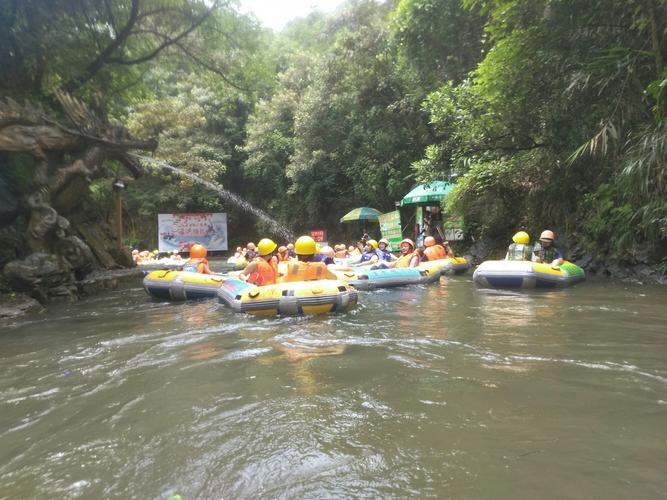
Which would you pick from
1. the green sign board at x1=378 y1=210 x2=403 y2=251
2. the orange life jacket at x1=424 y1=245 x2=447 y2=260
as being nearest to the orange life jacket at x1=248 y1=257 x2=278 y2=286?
the orange life jacket at x1=424 y1=245 x2=447 y2=260

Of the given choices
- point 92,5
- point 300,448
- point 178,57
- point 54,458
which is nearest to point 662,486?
point 300,448

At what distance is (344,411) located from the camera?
11.2 feet

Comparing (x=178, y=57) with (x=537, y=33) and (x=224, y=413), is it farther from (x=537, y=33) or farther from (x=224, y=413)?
(x=224, y=413)

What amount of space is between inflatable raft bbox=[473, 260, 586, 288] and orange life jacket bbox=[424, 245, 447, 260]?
3.30 m

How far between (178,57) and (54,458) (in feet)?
39.5

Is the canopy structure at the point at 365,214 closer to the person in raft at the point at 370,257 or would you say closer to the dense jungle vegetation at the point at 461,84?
the dense jungle vegetation at the point at 461,84

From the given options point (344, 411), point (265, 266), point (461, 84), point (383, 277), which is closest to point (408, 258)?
point (383, 277)

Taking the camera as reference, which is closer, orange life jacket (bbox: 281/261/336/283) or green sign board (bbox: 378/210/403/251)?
orange life jacket (bbox: 281/261/336/283)

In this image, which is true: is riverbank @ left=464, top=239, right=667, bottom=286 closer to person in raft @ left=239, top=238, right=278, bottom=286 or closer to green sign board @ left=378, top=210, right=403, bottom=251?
green sign board @ left=378, top=210, right=403, bottom=251

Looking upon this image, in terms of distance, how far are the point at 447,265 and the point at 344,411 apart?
10.1 m

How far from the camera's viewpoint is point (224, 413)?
3484 millimetres

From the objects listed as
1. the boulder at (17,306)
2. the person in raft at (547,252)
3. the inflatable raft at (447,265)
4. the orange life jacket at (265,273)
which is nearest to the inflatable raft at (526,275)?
the person in raft at (547,252)

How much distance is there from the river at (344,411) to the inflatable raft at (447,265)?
5.44 meters

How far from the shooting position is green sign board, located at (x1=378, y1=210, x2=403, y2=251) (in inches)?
703
